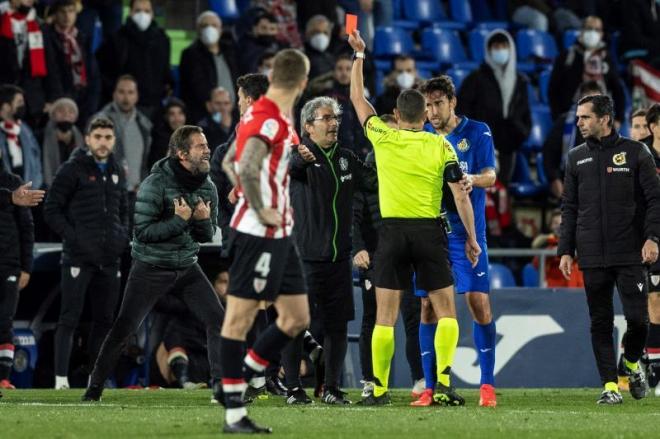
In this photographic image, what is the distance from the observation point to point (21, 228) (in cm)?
1415

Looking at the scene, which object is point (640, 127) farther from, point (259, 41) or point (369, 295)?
point (259, 41)

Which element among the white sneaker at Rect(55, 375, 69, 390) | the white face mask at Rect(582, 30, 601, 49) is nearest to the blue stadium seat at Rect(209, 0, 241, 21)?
the white face mask at Rect(582, 30, 601, 49)

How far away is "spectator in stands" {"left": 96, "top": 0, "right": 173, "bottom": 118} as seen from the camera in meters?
17.8

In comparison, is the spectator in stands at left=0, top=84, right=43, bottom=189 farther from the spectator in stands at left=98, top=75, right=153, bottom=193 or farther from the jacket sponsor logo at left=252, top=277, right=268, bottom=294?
the jacket sponsor logo at left=252, top=277, right=268, bottom=294

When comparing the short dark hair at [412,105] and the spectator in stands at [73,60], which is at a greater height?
the spectator in stands at [73,60]

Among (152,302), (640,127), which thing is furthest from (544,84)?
(152,302)

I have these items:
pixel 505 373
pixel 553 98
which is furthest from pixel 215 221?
pixel 553 98

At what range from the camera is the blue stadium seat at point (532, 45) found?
2266 centimetres

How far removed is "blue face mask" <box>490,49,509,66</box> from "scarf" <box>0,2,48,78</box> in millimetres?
5910

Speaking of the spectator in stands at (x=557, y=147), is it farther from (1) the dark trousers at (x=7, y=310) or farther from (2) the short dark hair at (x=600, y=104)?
(1) the dark trousers at (x=7, y=310)

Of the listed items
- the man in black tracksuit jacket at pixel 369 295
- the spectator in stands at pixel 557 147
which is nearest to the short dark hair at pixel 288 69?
the man in black tracksuit jacket at pixel 369 295

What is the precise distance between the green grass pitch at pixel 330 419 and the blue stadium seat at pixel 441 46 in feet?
33.4

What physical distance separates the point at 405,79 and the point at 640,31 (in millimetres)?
5383

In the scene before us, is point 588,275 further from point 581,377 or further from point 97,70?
point 97,70
